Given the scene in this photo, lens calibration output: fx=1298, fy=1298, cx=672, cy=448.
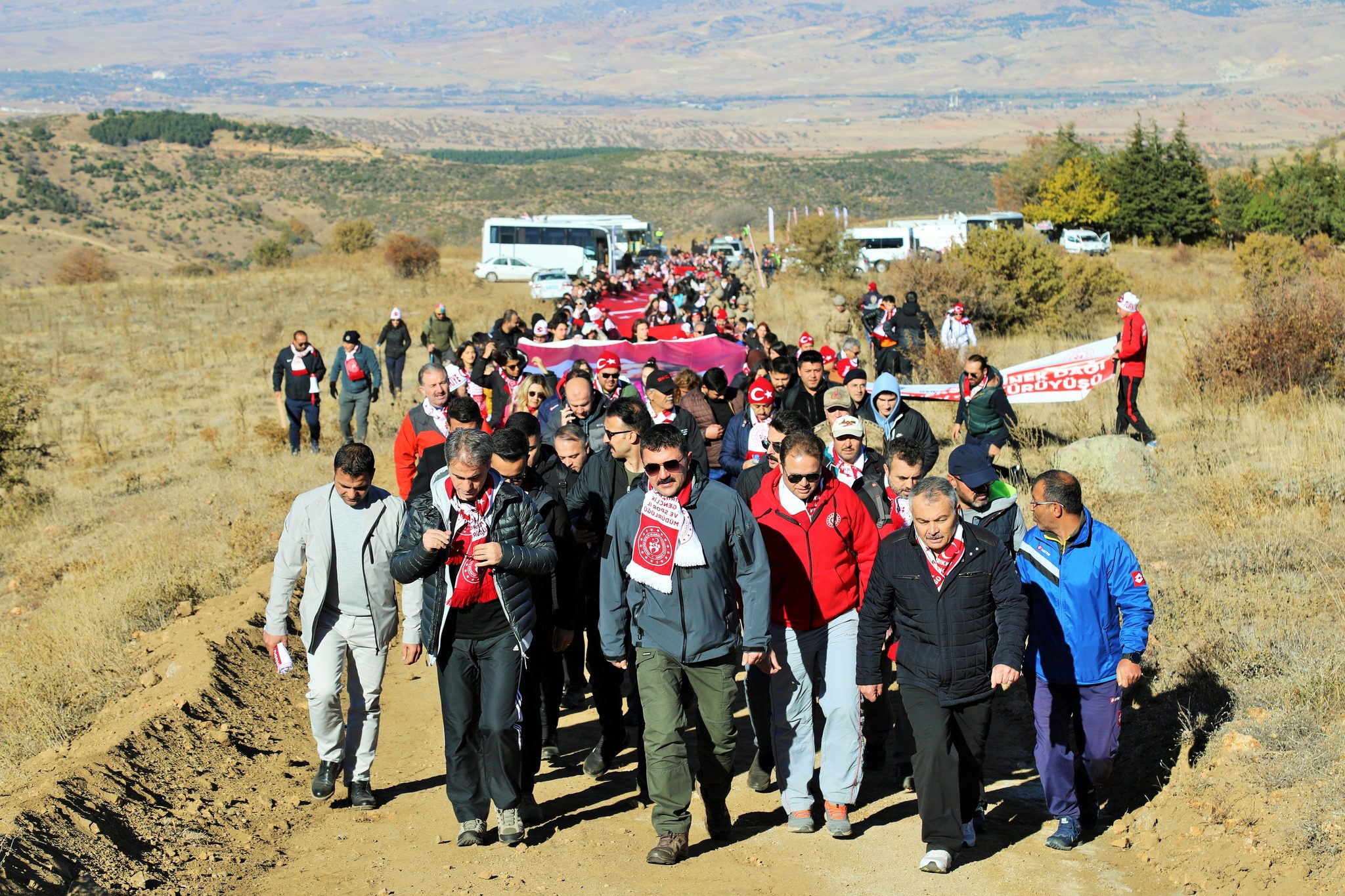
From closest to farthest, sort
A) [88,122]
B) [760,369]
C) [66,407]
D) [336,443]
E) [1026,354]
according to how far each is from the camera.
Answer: [760,369] < [336,443] < [1026,354] < [66,407] < [88,122]

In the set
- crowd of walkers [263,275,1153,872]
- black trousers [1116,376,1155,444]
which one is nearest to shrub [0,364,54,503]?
crowd of walkers [263,275,1153,872]

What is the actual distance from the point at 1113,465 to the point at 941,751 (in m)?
7.45

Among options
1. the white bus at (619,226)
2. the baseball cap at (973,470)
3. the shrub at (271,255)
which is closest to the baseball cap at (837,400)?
the baseball cap at (973,470)

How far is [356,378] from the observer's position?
16.2 metres

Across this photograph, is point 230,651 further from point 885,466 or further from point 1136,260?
point 1136,260

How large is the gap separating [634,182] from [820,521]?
389 feet

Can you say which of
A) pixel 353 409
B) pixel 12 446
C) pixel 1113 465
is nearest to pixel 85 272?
pixel 12 446

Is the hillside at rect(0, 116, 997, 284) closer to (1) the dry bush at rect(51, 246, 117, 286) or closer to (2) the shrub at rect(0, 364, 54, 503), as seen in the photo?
(1) the dry bush at rect(51, 246, 117, 286)

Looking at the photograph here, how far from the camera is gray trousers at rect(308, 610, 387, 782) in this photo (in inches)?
255

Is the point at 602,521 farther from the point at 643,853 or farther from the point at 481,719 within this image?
the point at 643,853

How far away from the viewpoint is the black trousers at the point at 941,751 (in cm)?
577

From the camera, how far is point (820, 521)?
617cm

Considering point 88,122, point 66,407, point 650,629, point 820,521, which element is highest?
point 88,122

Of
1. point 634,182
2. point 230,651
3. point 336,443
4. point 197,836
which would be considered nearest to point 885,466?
point 197,836
